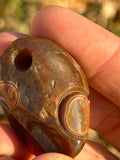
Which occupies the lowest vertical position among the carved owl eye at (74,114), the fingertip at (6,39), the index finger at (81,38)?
the carved owl eye at (74,114)

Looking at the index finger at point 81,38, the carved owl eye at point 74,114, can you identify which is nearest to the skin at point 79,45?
the index finger at point 81,38

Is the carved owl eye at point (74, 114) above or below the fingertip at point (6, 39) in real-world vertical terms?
below

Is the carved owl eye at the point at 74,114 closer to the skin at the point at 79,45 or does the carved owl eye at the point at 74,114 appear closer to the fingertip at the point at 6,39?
the skin at the point at 79,45

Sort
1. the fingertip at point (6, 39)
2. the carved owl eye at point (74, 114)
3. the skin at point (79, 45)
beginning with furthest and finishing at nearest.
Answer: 1. the fingertip at point (6, 39)
2. the skin at point (79, 45)
3. the carved owl eye at point (74, 114)

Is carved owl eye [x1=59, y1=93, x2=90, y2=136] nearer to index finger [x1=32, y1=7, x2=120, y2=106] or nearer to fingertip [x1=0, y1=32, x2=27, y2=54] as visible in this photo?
index finger [x1=32, y1=7, x2=120, y2=106]

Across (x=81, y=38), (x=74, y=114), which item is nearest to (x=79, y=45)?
(x=81, y=38)

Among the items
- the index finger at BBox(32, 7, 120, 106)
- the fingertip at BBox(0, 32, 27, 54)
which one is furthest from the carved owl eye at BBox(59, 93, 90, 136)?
the fingertip at BBox(0, 32, 27, 54)

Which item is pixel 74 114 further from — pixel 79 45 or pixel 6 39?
pixel 6 39

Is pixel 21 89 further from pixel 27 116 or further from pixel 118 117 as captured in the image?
pixel 118 117

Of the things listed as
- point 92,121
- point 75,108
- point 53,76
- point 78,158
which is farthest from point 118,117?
point 53,76
